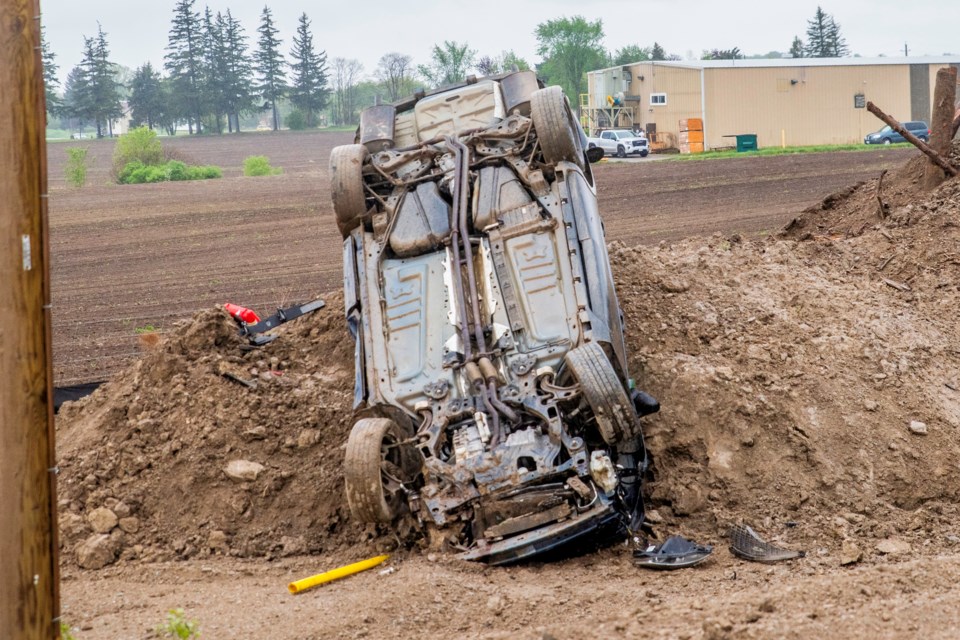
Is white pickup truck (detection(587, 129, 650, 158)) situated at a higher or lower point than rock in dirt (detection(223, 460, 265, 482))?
higher

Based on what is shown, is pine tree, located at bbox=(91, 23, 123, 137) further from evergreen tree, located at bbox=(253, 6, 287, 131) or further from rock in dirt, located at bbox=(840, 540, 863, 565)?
rock in dirt, located at bbox=(840, 540, 863, 565)

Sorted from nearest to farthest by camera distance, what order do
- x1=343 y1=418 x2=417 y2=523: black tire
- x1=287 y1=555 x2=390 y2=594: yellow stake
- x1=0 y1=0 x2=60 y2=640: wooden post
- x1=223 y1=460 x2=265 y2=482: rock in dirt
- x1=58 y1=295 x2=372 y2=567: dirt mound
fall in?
x1=0 y1=0 x2=60 y2=640: wooden post
x1=287 y1=555 x2=390 y2=594: yellow stake
x1=343 y1=418 x2=417 y2=523: black tire
x1=58 y1=295 x2=372 y2=567: dirt mound
x1=223 y1=460 x2=265 y2=482: rock in dirt

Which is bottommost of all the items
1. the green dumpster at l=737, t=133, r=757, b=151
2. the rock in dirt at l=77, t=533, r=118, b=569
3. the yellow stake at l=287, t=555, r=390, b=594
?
the rock in dirt at l=77, t=533, r=118, b=569

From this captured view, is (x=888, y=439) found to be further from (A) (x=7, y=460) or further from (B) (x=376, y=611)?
(A) (x=7, y=460)

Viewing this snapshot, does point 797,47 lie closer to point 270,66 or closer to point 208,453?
point 270,66

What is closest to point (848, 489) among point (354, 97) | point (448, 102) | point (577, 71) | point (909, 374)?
point (909, 374)

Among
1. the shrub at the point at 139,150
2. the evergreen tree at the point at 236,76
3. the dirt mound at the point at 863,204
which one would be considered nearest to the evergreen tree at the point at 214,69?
the evergreen tree at the point at 236,76

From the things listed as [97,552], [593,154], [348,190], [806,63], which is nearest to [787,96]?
[806,63]

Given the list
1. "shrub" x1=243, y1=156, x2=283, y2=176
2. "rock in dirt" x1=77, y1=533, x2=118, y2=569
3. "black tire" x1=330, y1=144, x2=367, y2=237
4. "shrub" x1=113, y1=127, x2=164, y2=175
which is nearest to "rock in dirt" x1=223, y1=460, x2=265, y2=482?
"rock in dirt" x1=77, y1=533, x2=118, y2=569

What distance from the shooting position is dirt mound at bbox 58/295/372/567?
8367 mm

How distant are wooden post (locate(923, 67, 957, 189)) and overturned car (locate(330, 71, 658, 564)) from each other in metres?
Result: 6.86

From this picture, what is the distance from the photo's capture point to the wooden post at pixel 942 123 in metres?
14.7

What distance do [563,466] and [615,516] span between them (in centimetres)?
45

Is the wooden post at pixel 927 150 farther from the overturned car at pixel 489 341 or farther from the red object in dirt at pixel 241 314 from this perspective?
the red object in dirt at pixel 241 314
